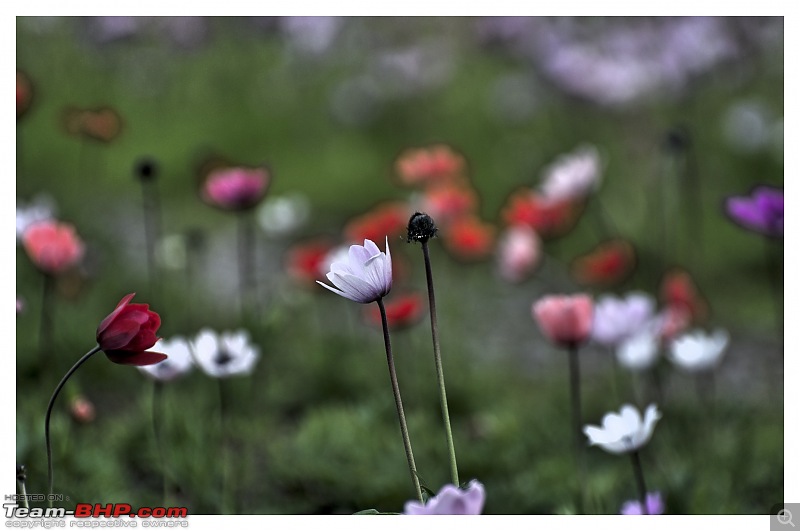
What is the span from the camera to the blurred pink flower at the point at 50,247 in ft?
4.01

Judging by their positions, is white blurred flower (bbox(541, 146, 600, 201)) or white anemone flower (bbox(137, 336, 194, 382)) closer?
white anemone flower (bbox(137, 336, 194, 382))

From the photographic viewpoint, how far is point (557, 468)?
4.43 feet

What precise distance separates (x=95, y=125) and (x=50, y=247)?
52cm

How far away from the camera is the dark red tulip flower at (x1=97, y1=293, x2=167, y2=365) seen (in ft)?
2.68

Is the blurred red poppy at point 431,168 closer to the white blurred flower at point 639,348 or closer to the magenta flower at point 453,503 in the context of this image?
the white blurred flower at point 639,348

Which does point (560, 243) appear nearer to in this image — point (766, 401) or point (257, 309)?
point (766, 401)

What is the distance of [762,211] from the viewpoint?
47.0 inches

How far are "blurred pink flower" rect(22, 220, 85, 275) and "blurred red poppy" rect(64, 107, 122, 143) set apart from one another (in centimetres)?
43

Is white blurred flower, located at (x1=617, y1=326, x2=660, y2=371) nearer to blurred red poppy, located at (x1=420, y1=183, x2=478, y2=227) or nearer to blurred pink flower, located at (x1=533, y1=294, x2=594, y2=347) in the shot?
blurred pink flower, located at (x1=533, y1=294, x2=594, y2=347)

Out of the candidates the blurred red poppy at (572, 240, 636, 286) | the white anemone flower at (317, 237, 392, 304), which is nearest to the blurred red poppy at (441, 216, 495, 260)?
the blurred red poppy at (572, 240, 636, 286)

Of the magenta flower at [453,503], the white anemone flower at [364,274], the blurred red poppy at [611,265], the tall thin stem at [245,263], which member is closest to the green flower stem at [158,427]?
the tall thin stem at [245,263]

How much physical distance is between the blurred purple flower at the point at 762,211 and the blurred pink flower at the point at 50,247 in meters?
0.99

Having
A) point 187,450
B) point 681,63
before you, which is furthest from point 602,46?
point 187,450
